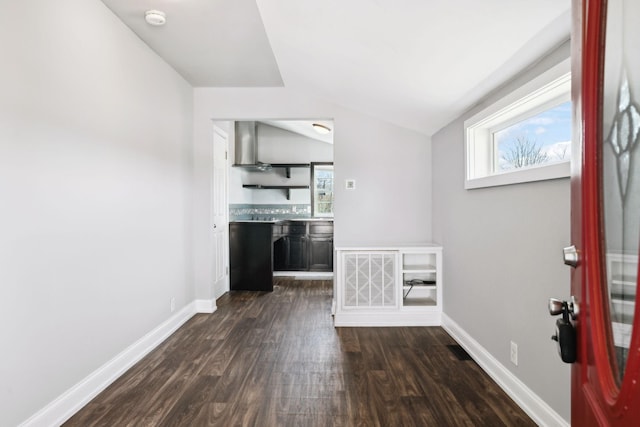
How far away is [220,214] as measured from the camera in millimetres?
4336

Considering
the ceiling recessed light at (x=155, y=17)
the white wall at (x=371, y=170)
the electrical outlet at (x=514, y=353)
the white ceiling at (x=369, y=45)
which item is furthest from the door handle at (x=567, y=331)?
the white wall at (x=371, y=170)

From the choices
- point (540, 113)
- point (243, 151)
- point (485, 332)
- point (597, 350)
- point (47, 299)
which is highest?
point (243, 151)

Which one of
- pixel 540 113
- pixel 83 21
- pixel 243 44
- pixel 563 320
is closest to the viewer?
pixel 563 320

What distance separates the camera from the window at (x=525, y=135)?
5.42ft

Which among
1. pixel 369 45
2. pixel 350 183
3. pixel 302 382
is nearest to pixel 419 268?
pixel 350 183

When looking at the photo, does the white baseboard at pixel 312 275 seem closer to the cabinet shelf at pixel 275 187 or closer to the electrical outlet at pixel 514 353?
the cabinet shelf at pixel 275 187

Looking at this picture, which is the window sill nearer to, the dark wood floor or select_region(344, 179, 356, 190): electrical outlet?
the dark wood floor

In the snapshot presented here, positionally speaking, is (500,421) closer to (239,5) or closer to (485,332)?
(485,332)

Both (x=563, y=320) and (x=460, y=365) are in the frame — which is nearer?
(x=563, y=320)

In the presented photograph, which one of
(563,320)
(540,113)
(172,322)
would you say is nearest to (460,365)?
(540,113)

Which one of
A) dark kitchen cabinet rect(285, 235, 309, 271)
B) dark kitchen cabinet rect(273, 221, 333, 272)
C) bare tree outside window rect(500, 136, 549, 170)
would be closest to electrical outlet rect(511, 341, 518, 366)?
bare tree outside window rect(500, 136, 549, 170)

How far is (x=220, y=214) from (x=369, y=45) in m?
2.88

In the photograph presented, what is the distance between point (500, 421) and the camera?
1.76m

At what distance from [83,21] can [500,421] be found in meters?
3.21
